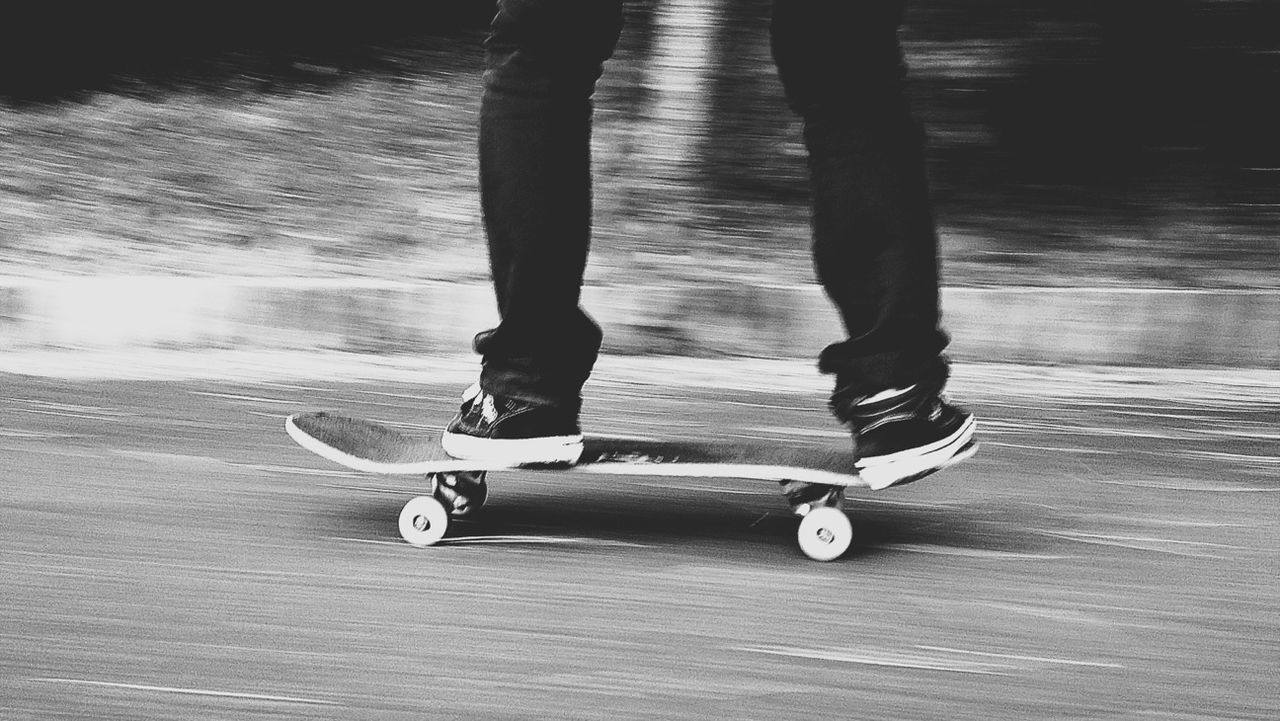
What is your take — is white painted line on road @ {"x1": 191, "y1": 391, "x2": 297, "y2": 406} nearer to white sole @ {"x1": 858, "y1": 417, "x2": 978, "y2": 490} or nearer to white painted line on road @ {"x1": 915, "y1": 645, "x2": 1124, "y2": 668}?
white sole @ {"x1": 858, "y1": 417, "x2": 978, "y2": 490}

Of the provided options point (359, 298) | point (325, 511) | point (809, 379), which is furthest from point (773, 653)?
point (359, 298)

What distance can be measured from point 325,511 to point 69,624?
2.17 feet

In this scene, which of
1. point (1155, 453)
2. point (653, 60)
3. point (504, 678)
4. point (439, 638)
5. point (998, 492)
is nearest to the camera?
point (504, 678)

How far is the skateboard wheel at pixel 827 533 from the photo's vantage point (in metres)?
2.29

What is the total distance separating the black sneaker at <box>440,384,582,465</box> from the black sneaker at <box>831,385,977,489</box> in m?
0.38

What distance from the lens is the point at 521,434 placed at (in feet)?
7.50

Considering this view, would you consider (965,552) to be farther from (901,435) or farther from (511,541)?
(511,541)

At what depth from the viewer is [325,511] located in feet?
8.45

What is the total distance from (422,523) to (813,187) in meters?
0.70

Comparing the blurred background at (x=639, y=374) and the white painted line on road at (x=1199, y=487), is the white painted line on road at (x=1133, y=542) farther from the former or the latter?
the white painted line on road at (x=1199, y=487)

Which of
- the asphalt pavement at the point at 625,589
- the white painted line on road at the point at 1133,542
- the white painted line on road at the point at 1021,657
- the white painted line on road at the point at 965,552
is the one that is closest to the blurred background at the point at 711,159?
the asphalt pavement at the point at 625,589

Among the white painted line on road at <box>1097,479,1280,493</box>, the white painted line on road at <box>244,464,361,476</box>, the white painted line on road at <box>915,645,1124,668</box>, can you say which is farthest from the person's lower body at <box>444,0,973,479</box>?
the white painted line on road at <box>1097,479,1280,493</box>

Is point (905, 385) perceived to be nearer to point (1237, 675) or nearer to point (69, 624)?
point (1237, 675)

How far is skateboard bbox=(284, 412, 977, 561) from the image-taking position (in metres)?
2.30
